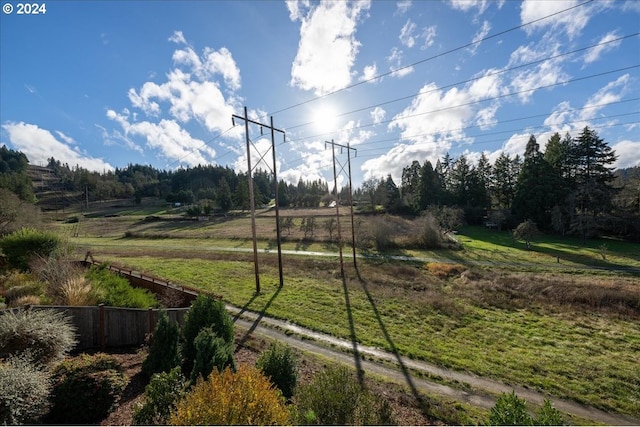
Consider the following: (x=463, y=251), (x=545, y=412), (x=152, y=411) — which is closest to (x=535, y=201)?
(x=463, y=251)

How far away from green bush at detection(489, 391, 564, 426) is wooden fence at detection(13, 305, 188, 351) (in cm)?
887

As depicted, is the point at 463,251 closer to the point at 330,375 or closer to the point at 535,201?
the point at 535,201

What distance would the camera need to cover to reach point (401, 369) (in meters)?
9.62

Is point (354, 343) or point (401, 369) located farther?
point (354, 343)

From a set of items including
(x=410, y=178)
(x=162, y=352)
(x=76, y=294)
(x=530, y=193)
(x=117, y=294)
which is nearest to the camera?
(x=162, y=352)

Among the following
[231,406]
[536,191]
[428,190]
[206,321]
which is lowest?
[206,321]

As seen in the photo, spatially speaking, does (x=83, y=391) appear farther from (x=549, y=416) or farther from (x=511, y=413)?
(x=549, y=416)

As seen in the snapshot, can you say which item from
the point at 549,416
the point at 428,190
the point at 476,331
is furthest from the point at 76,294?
the point at 428,190

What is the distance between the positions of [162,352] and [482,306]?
56.0 feet

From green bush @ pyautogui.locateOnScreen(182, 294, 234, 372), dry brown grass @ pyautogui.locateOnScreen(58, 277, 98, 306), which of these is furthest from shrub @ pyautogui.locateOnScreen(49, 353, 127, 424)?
dry brown grass @ pyautogui.locateOnScreen(58, 277, 98, 306)

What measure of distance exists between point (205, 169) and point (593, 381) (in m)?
155

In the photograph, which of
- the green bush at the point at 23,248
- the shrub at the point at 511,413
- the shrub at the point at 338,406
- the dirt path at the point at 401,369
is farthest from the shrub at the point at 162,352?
the green bush at the point at 23,248

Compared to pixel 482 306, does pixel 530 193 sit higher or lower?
higher

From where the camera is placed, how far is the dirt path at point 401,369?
7902mm
